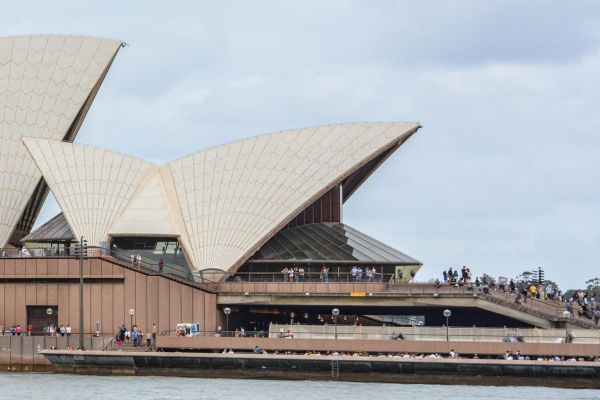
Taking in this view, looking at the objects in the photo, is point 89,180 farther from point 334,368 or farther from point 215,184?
point 334,368

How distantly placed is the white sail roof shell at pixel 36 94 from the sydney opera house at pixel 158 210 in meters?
0.08

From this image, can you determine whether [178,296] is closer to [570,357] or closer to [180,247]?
[180,247]

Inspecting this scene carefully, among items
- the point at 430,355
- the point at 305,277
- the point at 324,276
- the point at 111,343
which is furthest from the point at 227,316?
the point at 430,355

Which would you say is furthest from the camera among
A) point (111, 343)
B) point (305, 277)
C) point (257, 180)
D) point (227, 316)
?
point (257, 180)

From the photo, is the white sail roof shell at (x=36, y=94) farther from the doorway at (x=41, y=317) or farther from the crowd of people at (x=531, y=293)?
the crowd of people at (x=531, y=293)

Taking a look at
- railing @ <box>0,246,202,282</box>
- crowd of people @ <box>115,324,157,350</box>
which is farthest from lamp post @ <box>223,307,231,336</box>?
crowd of people @ <box>115,324,157,350</box>

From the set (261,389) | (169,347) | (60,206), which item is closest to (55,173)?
(60,206)

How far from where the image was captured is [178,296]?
7762 centimetres

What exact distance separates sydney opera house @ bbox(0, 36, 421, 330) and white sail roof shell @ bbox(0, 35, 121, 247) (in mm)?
79

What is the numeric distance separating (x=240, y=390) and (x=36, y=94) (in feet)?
98.1

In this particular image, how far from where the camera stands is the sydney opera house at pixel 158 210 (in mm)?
77875

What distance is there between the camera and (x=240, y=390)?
2562 inches

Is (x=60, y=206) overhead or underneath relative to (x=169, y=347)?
overhead

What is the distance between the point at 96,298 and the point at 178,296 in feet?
13.5
